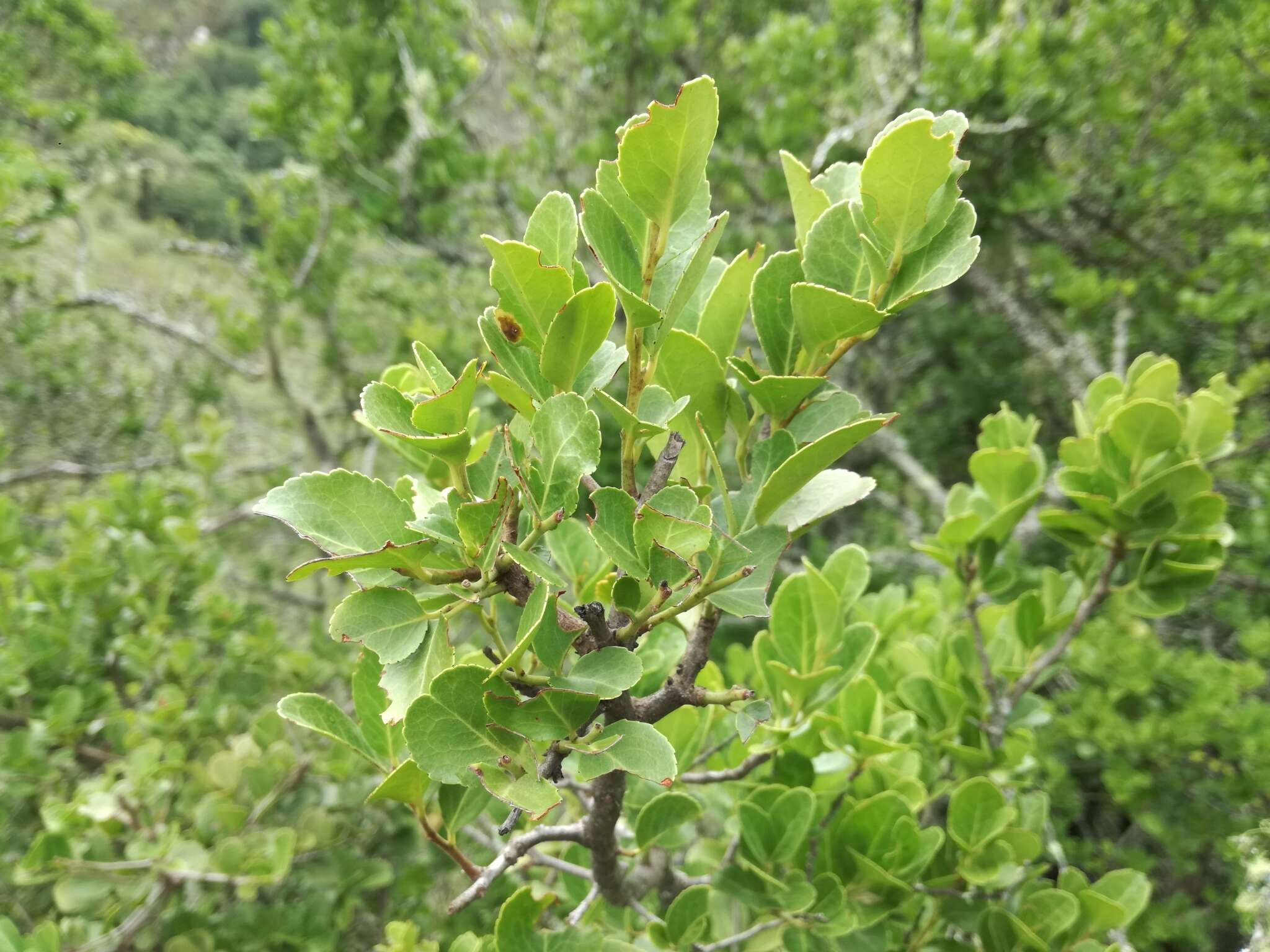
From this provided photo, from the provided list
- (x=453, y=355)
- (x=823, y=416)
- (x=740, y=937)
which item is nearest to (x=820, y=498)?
(x=823, y=416)

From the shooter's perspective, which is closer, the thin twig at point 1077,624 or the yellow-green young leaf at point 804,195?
the yellow-green young leaf at point 804,195

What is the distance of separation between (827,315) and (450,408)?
23cm

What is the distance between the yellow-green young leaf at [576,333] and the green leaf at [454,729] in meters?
0.18

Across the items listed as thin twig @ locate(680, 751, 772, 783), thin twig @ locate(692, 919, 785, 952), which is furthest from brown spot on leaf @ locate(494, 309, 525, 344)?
thin twig @ locate(692, 919, 785, 952)

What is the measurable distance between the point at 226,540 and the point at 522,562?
316cm

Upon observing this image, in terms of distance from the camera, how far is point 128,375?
4.04 m

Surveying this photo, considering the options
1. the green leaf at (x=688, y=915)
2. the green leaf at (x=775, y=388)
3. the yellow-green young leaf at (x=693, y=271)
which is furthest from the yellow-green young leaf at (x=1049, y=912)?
the yellow-green young leaf at (x=693, y=271)

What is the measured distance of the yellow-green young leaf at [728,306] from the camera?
1.58ft

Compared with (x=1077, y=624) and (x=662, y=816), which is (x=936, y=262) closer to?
(x=662, y=816)

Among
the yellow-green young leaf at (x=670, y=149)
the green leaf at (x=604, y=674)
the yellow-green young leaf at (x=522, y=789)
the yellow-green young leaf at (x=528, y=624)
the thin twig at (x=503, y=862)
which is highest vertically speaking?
the yellow-green young leaf at (x=670, y=149)

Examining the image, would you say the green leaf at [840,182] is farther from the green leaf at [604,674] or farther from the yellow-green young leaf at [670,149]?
the green leaf at [604,674]

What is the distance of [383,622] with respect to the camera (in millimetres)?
417

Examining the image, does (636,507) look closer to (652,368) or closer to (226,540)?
(652,368)

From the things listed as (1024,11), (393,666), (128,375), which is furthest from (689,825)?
(128,375)
